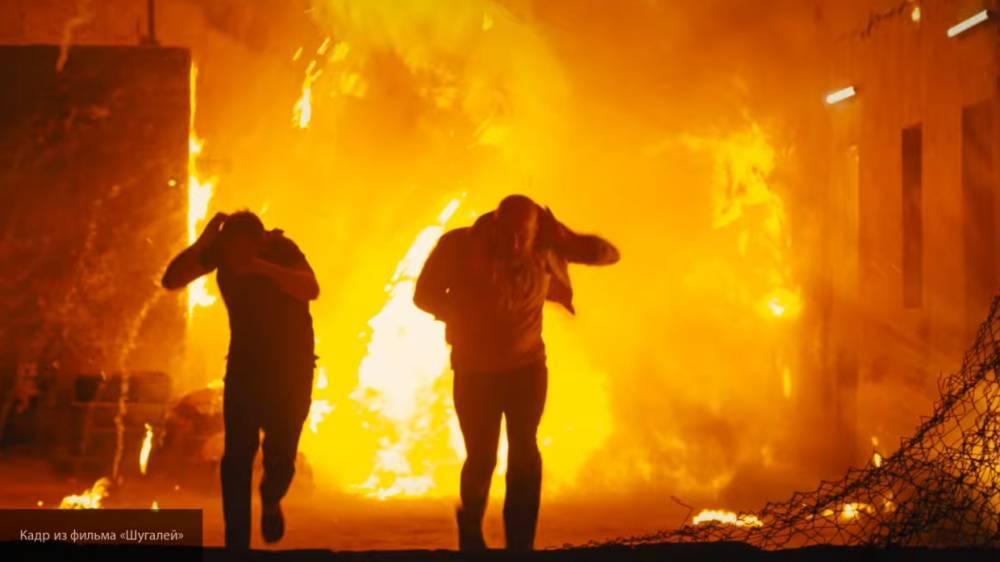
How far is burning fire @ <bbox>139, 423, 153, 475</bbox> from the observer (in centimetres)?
1229

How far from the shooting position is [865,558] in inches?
227

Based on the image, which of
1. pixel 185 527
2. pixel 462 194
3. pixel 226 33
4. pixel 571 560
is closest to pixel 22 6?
pixel 226 33

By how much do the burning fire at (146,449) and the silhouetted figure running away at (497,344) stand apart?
6158mm

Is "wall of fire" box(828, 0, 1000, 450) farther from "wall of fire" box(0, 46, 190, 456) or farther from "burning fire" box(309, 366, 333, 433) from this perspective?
"wall of fire" box(0, 46, 190, 456)

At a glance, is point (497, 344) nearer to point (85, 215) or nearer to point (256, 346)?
point (256, 346)

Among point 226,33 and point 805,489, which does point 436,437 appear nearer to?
point 805,489

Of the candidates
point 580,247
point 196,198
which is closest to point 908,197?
point 580,247

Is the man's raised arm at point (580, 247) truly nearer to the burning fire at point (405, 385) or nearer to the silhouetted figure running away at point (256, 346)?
the silhouetted figure running away at point (256, 346)

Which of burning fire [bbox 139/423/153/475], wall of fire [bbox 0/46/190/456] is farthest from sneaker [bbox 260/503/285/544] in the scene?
wall of fire [bbox 0/46/190/456]

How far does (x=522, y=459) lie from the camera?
6.75 meters

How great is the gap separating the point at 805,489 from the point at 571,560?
6385 mm

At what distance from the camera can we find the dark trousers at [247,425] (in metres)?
6.53

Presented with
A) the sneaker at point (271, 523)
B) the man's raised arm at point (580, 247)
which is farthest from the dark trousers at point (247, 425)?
the man's raised arm at point (580, 247)

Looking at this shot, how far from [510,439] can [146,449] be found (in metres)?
6.50
